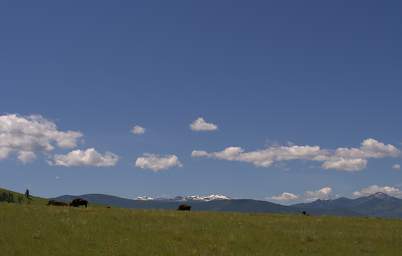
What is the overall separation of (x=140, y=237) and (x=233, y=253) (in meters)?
5.86

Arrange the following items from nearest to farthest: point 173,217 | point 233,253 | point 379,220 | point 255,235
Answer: point 233,253 < point 255,235 < point 173,217 < point 379,220

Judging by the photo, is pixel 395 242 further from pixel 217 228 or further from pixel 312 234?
pixel 217 228

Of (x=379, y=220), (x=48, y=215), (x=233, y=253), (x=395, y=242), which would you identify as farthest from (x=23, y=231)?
(x=379, y=220)

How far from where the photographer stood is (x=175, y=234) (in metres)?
36.2

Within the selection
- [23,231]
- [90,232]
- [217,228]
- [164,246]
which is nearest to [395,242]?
[217,228]

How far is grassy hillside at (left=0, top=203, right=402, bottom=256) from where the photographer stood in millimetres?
32000

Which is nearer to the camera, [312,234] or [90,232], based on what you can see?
[90,232]

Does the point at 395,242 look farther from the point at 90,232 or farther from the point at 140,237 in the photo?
the point at 90,232

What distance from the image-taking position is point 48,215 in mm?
40219

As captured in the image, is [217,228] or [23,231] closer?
[23,231]

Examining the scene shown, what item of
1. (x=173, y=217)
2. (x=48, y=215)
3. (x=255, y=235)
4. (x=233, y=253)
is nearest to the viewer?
(x=233, y=253)

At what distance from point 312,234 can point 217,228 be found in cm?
601

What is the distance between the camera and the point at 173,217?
4328 cm

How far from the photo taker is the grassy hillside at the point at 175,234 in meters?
32.0
